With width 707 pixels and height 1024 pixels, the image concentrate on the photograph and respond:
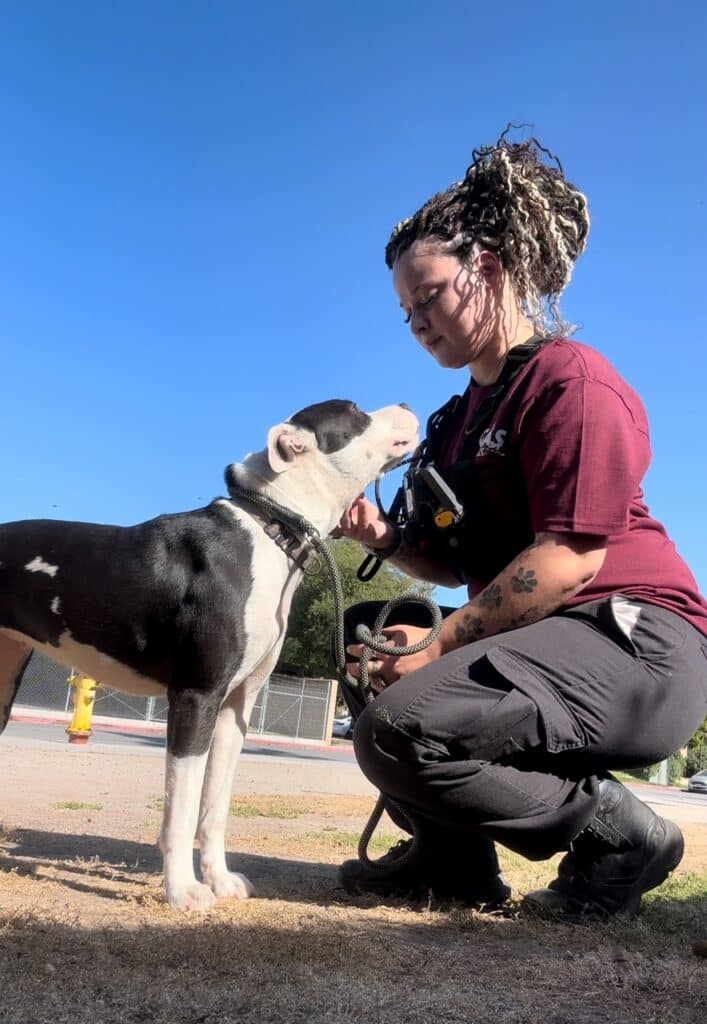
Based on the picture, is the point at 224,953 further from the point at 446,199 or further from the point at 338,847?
the point at 446,199

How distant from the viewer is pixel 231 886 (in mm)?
3025

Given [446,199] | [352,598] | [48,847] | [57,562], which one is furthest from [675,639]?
[352,598]

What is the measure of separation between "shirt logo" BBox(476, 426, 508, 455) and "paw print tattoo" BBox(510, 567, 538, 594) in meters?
0.54

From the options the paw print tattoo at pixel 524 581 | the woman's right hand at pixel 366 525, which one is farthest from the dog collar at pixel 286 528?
the paw print tattoo at pixel 524 581

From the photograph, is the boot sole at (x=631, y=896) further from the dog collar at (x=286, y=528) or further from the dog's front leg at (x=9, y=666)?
the dog's front leg at (x=9, y=666)

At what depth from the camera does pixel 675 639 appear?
2.74m

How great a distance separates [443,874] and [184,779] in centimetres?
102

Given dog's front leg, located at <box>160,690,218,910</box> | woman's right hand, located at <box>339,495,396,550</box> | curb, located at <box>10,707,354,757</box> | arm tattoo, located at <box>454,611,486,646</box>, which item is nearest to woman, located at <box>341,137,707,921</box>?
arm tattoo, located at <box>454,611,486,646</box>

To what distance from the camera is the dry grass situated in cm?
164

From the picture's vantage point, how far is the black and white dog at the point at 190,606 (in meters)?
3.12

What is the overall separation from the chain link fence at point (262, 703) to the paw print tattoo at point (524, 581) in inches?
1103

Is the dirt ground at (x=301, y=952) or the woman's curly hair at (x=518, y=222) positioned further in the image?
the woman's curly hair at (x=518, y=222)

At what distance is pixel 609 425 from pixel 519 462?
415 mm

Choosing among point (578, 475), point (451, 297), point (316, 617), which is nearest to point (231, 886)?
point (578, 475)
